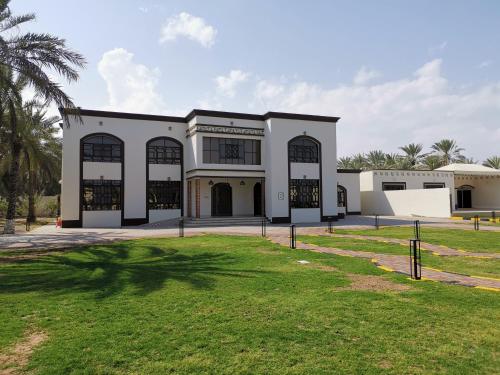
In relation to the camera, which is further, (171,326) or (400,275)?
(400,275)

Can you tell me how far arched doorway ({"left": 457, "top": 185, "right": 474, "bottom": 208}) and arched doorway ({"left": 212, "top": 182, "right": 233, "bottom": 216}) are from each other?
30480 mm

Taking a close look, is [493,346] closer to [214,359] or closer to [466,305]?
[466,305]

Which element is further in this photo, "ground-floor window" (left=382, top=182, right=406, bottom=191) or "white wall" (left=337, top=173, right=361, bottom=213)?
"ground-floor window" (left=382, top=182, right=406, bottom=191)

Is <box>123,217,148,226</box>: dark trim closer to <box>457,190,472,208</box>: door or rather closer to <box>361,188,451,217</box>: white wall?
<box>361,188,451,217</box>: white wall

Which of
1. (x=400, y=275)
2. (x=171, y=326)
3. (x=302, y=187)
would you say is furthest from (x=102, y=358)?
(x=302, y=187)

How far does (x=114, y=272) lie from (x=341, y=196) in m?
29.5

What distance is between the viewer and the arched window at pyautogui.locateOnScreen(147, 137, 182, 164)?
27.7 metres

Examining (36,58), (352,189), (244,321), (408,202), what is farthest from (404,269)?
(408,202)

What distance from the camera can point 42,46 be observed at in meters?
15.8

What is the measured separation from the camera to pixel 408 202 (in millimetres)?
35844

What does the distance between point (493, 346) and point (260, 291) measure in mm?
3841

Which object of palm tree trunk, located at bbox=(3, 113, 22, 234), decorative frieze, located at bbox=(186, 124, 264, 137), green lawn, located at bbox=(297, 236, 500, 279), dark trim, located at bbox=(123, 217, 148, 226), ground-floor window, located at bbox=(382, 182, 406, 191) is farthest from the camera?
ground-floor window, located at bbox=(382, 182, 406, 191)

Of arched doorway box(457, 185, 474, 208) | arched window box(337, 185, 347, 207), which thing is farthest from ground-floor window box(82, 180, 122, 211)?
arched doorway box(457, 185, 474, 208)

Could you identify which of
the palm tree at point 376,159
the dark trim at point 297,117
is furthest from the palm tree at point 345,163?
the dark trim at point 297,117
